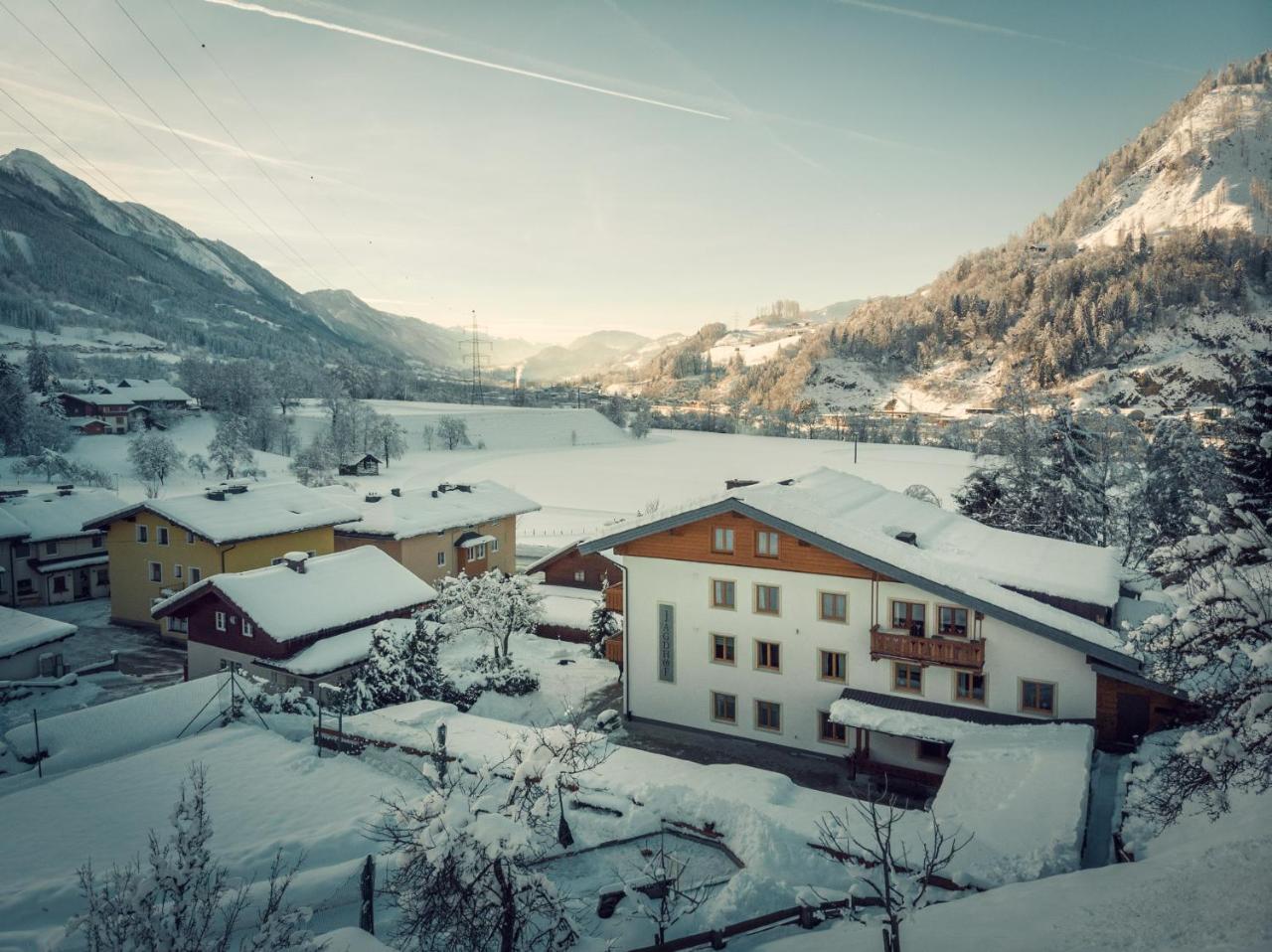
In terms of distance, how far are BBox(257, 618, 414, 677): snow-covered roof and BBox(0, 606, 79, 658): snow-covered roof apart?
839 cm

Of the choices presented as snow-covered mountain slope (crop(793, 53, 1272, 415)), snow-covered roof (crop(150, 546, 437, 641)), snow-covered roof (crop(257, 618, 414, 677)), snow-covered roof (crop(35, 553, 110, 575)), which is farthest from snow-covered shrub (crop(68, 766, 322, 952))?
snow-covered mountain slope (crop(793, 53, 1272, 415))

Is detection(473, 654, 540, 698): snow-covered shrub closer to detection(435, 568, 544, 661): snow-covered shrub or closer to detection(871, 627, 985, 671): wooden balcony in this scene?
detection(435, 568, 544, 661): snow-covered shrub

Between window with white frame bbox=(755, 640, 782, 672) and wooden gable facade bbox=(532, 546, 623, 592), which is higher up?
window with white frame bbox=(755, 640, 782, 672)

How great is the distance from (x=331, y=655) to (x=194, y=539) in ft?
44.2

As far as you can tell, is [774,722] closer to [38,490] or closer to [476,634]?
[476,634]

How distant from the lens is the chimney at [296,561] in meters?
28.9

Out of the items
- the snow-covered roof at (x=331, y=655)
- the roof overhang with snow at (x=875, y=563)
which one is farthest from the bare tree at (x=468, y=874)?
the snow-covered roof at (x=331, y=655)

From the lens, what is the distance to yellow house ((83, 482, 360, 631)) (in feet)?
110

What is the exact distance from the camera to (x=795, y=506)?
73.2 ft

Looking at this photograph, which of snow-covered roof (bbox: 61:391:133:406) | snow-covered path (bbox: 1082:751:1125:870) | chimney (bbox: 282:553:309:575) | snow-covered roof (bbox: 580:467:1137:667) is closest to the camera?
snow-covered path (bbox: 1082:751:1125:870)

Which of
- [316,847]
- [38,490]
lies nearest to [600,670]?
[316,847]

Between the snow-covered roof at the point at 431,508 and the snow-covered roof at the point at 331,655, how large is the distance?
11.4 metres

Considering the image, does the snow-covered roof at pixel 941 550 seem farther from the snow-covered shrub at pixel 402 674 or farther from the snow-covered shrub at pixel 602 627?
the snow-covered shrub at pixel 602 627

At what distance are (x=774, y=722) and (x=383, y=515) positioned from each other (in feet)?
86.5
